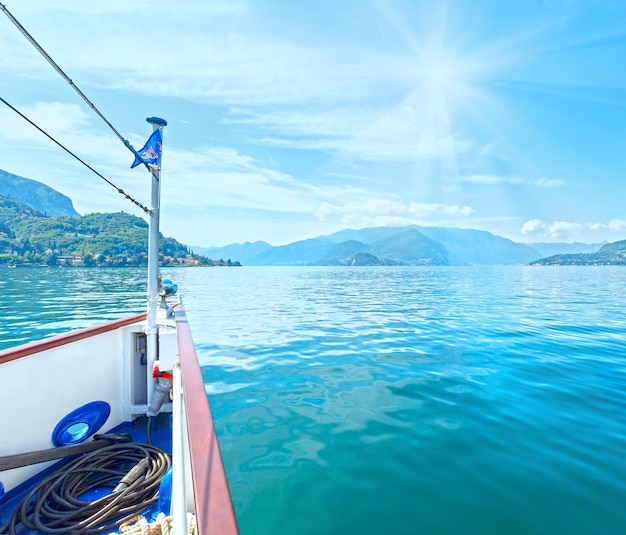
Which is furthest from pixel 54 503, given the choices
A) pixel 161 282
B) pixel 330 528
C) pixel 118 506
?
pixel 161 282

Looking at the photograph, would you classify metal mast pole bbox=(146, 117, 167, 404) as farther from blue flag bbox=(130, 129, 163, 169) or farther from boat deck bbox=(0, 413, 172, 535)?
boat deck bbox=(0, 413, 172, 535)

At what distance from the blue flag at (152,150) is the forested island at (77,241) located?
88.3 meters

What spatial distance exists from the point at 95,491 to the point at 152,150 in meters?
3.77

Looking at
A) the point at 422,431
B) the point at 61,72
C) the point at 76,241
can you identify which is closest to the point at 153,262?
the point at 61,72

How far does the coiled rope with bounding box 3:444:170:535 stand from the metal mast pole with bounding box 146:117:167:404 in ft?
3.12

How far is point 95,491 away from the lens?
3.20 m

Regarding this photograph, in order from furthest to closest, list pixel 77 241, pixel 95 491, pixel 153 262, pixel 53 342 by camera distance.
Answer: pixel 77 241, pixel 153 262, pixel 53 342, pixel 95 491

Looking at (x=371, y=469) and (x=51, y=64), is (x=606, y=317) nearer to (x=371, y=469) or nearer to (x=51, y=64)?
(x=371, y=469)

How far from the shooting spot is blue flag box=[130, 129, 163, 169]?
4.33 metres

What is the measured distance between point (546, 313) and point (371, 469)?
632 inches

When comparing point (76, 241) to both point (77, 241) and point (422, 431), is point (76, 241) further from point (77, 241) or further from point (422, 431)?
point (422, 431)

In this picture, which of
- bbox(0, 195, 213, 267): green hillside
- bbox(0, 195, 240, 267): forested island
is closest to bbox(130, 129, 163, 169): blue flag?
bbox(0, 195, 213, 267): green hillside

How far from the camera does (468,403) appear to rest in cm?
569

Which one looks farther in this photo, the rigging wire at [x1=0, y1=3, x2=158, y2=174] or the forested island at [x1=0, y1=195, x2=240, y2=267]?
the forested island at [x1=0, y1=195, x2=240, y2=267]
